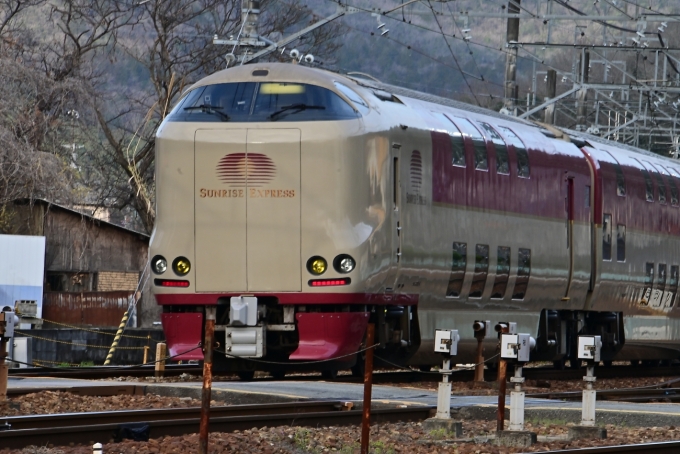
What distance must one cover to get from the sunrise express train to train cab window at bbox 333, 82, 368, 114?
2cm

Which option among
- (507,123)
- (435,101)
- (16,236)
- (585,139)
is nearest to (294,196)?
(435,101)

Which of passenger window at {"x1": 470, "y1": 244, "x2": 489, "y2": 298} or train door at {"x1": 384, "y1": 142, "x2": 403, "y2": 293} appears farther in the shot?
passenger window at {"x1": 470, "y1": 244, "x2": 489, "y2": 298}

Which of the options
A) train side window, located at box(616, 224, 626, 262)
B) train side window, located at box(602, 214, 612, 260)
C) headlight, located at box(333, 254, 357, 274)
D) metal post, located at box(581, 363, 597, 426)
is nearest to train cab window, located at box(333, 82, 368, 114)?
headlight, located at box(333, 254, 357, 274)

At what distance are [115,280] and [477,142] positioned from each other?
18597 millimetres

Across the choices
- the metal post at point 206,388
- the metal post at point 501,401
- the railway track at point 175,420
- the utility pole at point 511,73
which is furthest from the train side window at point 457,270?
the utility pole at point 511,73

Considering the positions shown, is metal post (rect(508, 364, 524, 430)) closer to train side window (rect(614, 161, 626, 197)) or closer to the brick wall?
train side window (rect(614, 161, 626, 197))

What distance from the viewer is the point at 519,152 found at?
67.1 ft

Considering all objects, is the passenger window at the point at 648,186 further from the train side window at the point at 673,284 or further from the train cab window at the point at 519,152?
the train cab window at the point at 519,152

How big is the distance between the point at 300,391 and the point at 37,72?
21649 millimetres

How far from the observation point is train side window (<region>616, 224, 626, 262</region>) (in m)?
23.2

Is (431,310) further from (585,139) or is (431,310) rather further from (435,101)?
(585,139)

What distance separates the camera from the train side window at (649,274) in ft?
80.2

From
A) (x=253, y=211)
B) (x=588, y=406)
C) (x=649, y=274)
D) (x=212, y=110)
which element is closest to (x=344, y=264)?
(x=253, y=211)

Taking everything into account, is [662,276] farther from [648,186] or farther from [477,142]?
[477,142]
